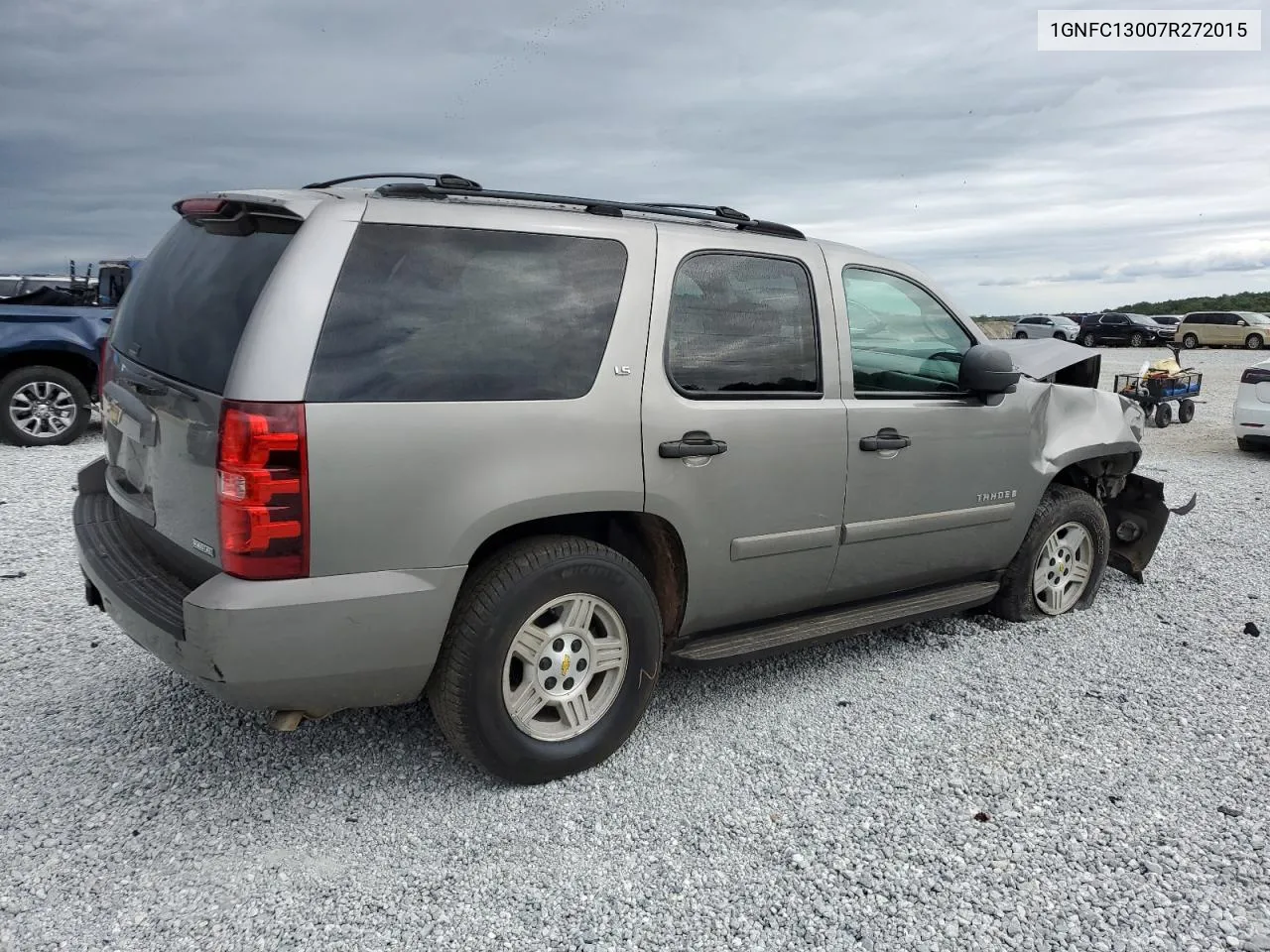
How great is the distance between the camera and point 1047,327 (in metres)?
38.9

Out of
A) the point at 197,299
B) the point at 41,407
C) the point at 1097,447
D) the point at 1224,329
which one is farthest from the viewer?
the point at 1224,329

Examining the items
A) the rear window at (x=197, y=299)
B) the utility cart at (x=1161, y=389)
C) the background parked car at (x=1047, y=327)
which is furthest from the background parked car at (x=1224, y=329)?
the rear window at (x=197, y=299)

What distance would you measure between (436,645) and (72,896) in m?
1.15

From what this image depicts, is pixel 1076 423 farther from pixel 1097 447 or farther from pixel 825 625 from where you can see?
pixel 825 625

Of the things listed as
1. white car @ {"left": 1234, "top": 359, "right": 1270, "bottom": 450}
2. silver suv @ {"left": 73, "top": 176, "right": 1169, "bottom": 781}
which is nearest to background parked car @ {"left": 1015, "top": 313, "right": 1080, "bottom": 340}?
white car @ {"left": 1234, "top": 359, "right": 1270, "bottom": 450}

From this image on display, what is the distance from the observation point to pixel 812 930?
8.32 ft

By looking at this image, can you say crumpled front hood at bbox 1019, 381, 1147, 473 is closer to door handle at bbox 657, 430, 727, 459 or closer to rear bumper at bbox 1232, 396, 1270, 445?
door handle at bbox 657, 430, 727, 459

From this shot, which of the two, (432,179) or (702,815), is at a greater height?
(432,179)

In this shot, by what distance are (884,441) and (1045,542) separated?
143 centimetres

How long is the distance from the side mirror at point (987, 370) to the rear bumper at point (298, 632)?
239 cm

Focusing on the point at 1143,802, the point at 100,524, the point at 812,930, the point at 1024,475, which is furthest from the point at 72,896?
the point at 1024,475

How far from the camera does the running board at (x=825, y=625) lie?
3.58 meters

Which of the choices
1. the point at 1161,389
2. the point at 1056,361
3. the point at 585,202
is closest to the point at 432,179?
the point at 585,202

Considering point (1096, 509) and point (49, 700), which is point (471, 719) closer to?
point (49, 700)
